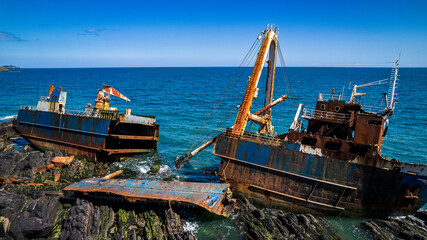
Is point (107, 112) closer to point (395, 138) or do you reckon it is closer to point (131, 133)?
point (131, 133)

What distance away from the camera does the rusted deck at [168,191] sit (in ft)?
47.7

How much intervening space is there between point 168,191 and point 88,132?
476 inches

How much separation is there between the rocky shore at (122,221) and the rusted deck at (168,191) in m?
0.76

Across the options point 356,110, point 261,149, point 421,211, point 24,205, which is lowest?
point 24,205

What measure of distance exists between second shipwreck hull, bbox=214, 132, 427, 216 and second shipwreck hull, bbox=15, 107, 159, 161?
1096 cm

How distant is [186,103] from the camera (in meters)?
55.3

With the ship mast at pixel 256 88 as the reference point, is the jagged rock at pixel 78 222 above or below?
below

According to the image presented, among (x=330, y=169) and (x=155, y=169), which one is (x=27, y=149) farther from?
(x=330, y=169)

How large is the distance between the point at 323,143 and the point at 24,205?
62.9 feet

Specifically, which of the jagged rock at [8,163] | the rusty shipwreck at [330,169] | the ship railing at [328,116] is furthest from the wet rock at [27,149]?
the ship railing at [328,116]

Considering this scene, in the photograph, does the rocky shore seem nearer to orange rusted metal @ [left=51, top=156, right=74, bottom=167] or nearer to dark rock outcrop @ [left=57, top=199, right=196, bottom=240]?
dark rock outcrop @ [left=57, top=199, right=196, bottom=240]

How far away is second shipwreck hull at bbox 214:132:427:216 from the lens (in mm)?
14383

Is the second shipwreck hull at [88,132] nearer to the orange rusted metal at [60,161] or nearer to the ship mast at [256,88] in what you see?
the orange rusted metal at [60,161]

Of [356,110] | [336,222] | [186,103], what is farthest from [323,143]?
[186,103]
